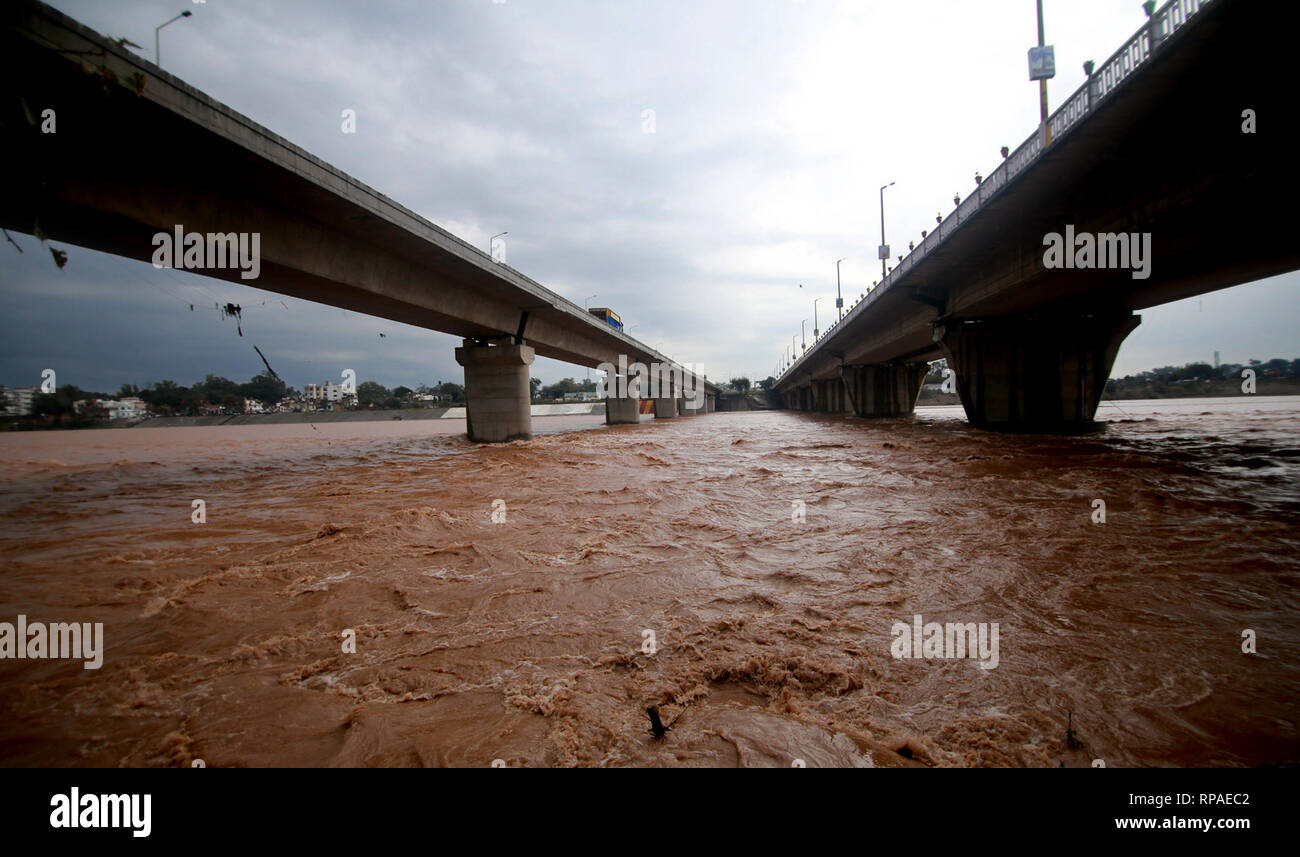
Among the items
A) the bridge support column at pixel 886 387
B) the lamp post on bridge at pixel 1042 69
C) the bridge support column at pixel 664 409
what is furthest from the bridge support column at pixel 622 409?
the lamp post on bridge at pixel 1042 69

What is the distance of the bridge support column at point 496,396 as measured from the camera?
24625 mm

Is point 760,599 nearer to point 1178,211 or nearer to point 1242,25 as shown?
point 1242,25

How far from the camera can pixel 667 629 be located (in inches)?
150

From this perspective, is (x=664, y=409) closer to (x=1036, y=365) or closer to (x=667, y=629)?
(x=1036, y=365)

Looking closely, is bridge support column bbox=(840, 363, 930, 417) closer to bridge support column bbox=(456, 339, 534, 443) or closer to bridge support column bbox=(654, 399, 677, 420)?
bridge support column bbox=(654, 399, 677, 420)

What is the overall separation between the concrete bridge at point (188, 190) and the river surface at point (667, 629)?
318 cm

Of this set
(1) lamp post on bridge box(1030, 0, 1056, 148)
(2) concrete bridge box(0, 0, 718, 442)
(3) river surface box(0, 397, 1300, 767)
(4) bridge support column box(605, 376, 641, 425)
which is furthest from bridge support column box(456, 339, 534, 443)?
(4) bridge support column box(605, 376, 641, 425)

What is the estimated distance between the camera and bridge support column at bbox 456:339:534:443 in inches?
969

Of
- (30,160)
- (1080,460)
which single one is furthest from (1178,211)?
(30,160)

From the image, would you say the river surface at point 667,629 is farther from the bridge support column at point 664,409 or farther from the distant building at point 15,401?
the bridge support column at point 664,409

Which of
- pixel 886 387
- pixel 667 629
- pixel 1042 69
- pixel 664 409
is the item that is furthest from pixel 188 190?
pixel 664 409
